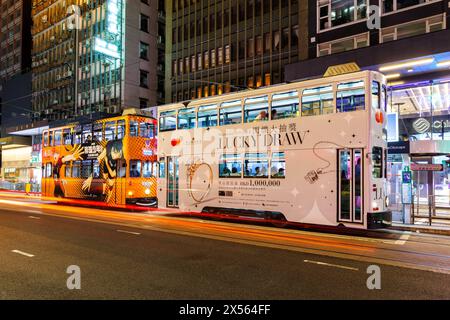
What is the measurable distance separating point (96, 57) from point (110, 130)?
1187 inches

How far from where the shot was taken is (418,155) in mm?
16781

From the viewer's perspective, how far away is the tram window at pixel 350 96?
434 inches

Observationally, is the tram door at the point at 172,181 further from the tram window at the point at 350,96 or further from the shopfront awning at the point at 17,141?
the shopfront awning at the point at 17,141

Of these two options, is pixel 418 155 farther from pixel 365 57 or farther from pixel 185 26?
pixel 185 26

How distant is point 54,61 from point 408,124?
4582 cm

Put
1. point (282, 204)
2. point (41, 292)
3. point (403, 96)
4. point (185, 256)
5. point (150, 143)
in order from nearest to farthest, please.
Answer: point (41, 292)
point (185, 256)
point (282, 204)
point (150, 143)
point (403, 96)

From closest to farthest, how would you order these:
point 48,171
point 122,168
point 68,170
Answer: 1. point 122,168
2. point 68,170
3. point 48,171

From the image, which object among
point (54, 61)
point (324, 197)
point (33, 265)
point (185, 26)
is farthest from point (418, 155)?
point (54, 61)

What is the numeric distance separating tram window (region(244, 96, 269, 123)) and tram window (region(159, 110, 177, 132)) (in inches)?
147

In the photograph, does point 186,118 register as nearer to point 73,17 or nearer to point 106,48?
point 106,48

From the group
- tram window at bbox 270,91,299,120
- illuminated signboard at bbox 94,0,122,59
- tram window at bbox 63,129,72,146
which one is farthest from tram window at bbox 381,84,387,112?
illuminated signboard at bbox 94,0,122,59

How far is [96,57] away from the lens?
45.8 metres

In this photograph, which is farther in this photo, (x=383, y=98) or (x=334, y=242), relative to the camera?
(x=383, y=98)

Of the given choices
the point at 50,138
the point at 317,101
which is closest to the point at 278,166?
the point at 317,101
